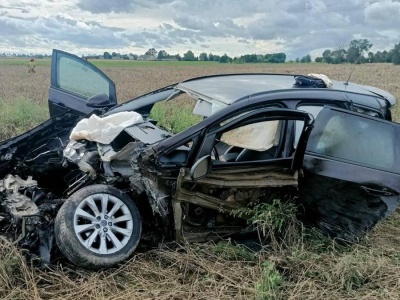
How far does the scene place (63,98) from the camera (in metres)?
5.58

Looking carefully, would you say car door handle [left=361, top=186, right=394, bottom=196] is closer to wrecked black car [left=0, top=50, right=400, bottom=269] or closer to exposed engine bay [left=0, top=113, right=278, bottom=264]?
wrecked black car [left=0, top=50, right=400, bottom=269]

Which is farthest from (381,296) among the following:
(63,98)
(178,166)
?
(63,98)

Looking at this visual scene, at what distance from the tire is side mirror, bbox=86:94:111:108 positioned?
1679mm

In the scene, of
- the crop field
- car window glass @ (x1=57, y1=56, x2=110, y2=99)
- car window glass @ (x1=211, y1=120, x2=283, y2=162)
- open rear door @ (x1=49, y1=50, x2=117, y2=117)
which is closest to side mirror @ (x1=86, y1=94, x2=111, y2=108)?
open rear door @ (x1=49, y1=50, x2=117, y2=117)

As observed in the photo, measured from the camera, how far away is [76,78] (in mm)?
5730

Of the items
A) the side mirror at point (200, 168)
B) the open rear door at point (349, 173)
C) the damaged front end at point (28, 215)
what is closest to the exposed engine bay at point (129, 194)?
the damaged front end at point (28, 215)

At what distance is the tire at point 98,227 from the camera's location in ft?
11.6

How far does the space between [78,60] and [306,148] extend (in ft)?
10.5

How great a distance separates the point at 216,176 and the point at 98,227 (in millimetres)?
994

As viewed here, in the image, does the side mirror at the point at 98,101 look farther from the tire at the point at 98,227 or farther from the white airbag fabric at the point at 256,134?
the white airbag fabric at the point at 256,134

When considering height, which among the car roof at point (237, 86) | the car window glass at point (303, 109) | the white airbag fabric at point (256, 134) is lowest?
the white airbag fabric at point (256, 134)

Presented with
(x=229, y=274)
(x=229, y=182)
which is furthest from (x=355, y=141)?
(x=229, y=274)

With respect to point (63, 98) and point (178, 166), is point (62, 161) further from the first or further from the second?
point (178, 166)

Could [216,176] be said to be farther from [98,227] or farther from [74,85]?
[74,85]
